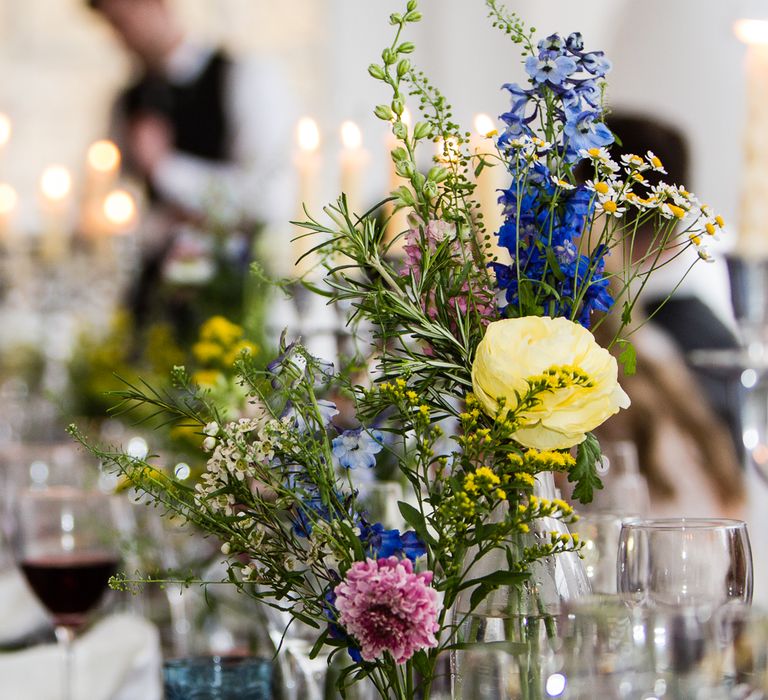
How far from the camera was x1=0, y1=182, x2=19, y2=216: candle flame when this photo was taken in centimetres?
290

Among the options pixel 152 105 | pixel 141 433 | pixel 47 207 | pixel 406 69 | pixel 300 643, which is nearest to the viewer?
pixel 406 69

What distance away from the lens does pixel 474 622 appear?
21.4 inches

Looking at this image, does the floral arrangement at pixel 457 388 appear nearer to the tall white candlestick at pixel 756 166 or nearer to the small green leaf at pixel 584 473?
the small green leaf at pixel 584 473

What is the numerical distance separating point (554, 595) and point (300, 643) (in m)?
0.25

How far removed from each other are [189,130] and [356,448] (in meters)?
2.87

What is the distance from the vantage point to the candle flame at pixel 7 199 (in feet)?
9.53

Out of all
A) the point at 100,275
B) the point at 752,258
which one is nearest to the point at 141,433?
the point at 752,258

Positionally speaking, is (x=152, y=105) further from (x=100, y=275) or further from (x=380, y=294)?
(x=380, y=294)

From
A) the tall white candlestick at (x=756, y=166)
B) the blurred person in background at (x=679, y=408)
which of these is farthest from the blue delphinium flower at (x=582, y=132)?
the blurred person in background at (x=679, y=408)

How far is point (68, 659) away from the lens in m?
0.97

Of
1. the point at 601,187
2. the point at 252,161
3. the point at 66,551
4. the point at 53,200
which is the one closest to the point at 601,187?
the point at 601,187

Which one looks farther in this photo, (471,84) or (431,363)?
(471,84)

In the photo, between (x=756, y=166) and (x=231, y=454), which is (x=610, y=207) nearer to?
(x=231, y=454)

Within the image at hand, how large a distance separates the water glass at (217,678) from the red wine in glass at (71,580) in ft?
0.94
